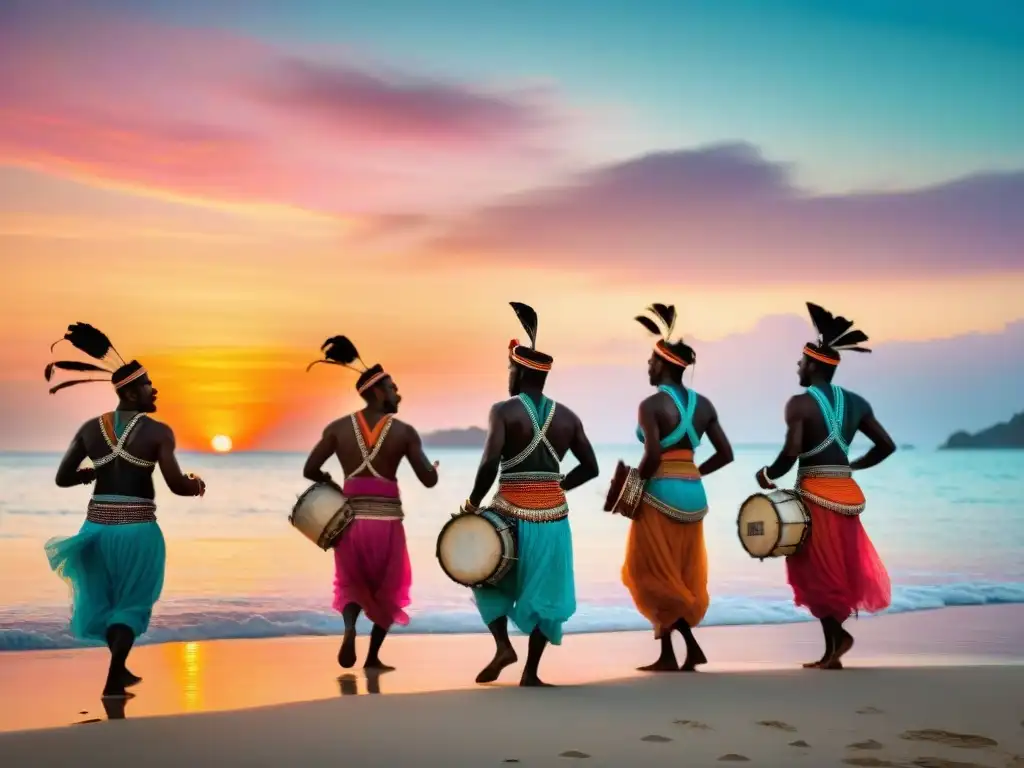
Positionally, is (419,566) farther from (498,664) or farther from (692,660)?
(498,664)

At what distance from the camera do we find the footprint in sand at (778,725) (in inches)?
297

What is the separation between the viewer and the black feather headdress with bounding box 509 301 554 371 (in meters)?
9.22

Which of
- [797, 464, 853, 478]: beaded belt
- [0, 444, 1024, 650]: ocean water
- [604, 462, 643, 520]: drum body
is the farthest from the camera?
[0, 444, 1024, 650]: ocean water

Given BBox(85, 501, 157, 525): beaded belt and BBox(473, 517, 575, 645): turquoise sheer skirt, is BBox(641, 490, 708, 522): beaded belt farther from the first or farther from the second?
BBox(85, 501, 157, 525): beaded belt

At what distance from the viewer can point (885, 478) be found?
175ft

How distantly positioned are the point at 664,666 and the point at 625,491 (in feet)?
4.35

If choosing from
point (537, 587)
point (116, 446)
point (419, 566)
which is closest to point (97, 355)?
point (116, 446)

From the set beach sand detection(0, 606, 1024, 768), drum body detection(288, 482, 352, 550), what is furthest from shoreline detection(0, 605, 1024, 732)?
drum body detection(288, 482, 352, 550)

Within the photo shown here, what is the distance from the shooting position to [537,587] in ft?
29.7

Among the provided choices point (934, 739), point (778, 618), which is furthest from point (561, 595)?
point (778, 618)

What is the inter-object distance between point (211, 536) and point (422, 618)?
38.2ft

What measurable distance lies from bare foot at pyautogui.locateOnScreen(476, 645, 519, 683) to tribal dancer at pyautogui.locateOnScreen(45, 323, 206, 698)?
226 cm

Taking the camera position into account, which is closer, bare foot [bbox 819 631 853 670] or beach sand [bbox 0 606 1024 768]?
beach sand [bbox 0 606 1024 768]

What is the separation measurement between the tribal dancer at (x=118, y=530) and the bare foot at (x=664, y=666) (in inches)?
138
